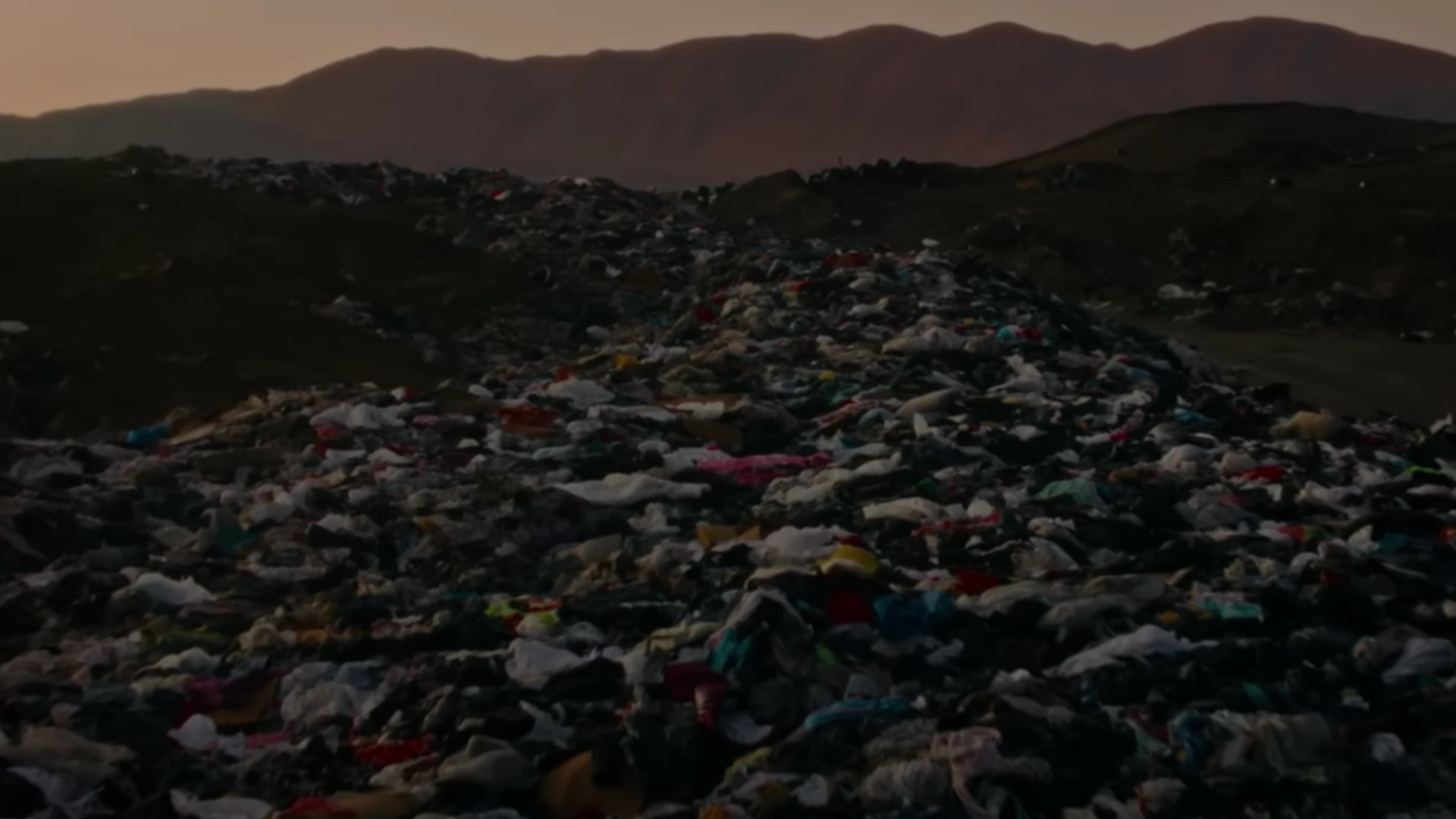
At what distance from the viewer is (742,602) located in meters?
3.77

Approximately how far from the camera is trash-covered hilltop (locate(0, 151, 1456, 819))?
3.09 meters

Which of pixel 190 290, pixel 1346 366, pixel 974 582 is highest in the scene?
pixel 190 290

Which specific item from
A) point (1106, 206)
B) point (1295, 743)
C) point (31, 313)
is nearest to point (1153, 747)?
point (1295, 743)

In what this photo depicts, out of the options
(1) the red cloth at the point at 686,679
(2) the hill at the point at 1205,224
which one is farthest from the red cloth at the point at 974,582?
(2) the hill at the point at 1205,224

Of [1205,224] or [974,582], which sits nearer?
[974,582]

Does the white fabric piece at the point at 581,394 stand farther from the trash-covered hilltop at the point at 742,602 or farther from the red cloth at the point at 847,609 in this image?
the red cloth at the point at 847,609

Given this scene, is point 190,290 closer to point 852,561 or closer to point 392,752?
point 852,561

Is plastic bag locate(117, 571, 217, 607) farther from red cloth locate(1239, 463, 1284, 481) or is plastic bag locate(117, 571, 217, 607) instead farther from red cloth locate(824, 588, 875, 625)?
red cloth locate(1239, 463, 1284, 481)

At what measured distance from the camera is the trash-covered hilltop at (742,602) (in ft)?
10.1

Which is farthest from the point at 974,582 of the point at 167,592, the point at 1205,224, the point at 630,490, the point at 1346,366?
the point at 1205,224

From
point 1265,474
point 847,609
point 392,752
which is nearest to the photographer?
point 392,752

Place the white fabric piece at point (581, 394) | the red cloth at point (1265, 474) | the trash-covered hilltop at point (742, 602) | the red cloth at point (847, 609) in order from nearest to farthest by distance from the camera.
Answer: the trash-covered hilltop at point (742, 602) < the red cloth at point (847, 609) < the red cloth at point (1265, 474) < the white fabric piece at point (581, 394)

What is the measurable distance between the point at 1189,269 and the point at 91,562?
1328 centimetres

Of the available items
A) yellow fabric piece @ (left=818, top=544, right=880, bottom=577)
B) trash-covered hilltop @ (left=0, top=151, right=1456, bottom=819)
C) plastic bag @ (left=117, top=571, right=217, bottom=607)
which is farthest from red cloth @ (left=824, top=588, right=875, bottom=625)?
plastic bag @ (left=117, top=571, right=217, bottom=607)
